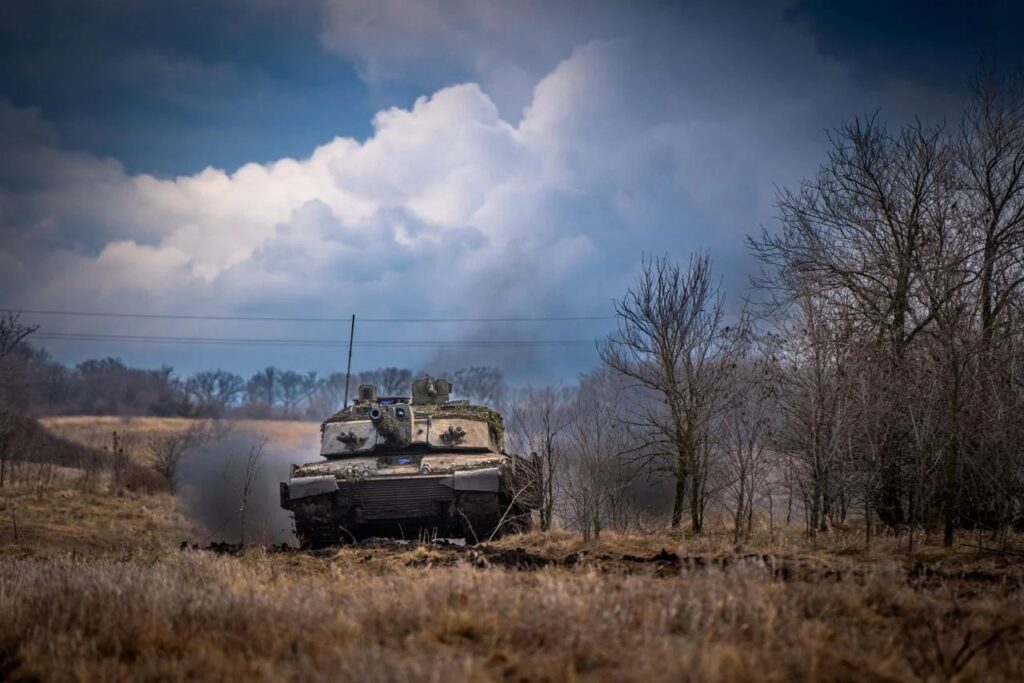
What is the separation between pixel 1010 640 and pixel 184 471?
2851 centimetres

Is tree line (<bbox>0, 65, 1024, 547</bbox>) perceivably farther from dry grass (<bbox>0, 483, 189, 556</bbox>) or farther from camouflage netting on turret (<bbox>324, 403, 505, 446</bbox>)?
dry grass (<bbox>0, 483, 189, 556</bbox>)

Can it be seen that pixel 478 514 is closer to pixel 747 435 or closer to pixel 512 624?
pixel 747 435

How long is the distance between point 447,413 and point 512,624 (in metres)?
11.5

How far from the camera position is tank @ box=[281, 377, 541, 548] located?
45.9 ft

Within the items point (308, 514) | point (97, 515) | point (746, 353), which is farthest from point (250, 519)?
point (746, 353)

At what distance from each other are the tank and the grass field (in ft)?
16.9

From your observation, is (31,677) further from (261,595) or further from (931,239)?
(931,239)

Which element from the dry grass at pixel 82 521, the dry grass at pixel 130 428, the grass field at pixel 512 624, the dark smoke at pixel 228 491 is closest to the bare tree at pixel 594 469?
the grass field at pixel 512 624

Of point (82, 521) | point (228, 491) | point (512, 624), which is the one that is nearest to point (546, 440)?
point (512, 624)

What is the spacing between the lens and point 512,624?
5.47 metres

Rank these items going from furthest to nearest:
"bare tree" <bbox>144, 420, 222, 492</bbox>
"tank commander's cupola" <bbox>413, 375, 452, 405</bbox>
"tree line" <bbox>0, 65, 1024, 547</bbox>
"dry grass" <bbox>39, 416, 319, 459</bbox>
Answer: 1. "dry grass" <bbox>39, 416, 319, 459</bbox>
2. "bare tree" <bbox>144, 420, 222, 492</bbox>
3. "tank commander's cupola" <bbox>413, 375, 452, 405</bbox>
4. "tree line" <bbox>0, 65, 1024, 547</bbox>

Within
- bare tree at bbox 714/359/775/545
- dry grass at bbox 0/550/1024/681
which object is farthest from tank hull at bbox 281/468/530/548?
dry grass at bbox 0/550/1024/681

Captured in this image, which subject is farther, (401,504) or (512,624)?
(401,504)

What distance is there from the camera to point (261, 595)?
677cm
